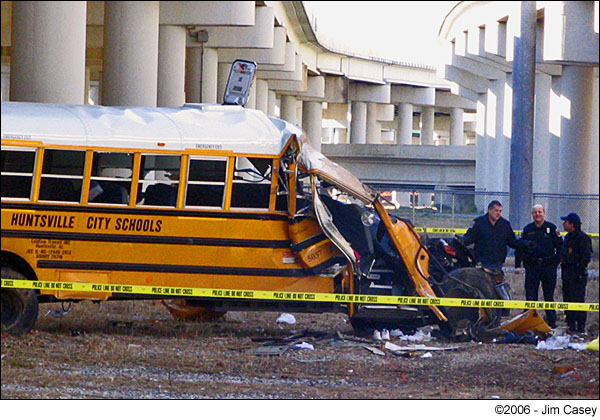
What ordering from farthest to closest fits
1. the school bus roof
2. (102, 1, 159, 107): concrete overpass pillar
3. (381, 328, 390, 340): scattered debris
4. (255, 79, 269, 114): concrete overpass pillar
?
(255, 79, 269, 114): concrete overpass pillar < (102, 1, 159, 107): concrete overpass pillar < (381, 328, 390, 340): scattered debris < the school bus roof

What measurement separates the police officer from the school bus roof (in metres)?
2.62

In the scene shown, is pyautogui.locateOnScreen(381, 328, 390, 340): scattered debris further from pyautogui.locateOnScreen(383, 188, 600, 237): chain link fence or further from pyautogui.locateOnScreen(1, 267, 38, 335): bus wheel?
pyautogui.locateOnScreen(383, 188, 600, 237): chain link fence

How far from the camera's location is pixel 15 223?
12.3m

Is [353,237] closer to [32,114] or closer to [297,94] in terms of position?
[32,114]

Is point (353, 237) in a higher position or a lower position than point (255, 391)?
higher

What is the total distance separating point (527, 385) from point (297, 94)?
133 ft

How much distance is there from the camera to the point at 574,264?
13.8 m

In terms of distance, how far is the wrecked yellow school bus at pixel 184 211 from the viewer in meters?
12.3

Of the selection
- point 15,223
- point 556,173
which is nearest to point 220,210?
point 15,223

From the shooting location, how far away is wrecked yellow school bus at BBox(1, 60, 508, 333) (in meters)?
12.3

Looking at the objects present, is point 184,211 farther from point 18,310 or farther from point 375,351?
point 375,351

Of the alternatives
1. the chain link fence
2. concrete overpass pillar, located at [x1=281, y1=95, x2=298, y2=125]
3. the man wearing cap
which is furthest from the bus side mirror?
concrete overpass pillar, located at [x1=281, y1=95, x2=298, y2=125]

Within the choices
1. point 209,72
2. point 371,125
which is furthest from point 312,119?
point 209,72

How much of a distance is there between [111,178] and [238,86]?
7.07 feet
